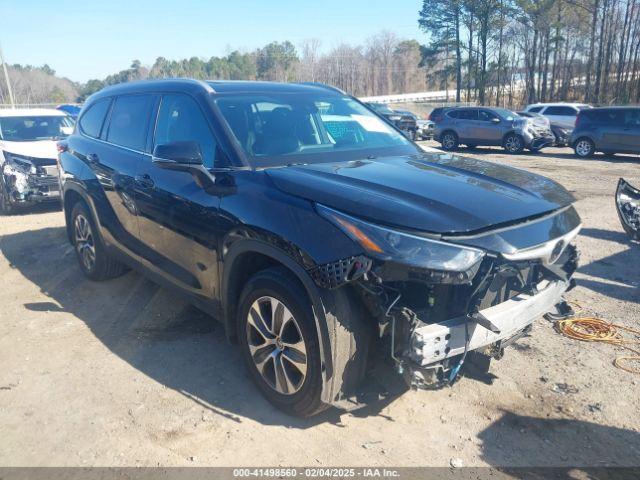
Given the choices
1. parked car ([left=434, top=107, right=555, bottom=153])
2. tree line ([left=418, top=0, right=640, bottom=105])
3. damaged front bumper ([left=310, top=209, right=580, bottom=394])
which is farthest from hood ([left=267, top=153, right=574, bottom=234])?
tree line ([left=418, top=0, right=640, bottom=105])

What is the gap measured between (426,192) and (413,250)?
1.82 feet

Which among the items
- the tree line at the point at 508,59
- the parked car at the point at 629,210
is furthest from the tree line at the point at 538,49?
the parked car at the point at 629,210

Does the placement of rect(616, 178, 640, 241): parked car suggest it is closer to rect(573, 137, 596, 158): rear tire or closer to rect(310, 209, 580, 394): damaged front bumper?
rect(310, 209, 580, 394): damaged front bumper

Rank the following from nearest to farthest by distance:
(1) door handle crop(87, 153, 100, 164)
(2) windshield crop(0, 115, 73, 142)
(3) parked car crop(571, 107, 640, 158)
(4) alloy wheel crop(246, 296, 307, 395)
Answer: (4) alloy wheel crop(246, 296, 307, 395) → (1) door handle crop(87, 153, 100, 164) → (2) windshield crop(0, 115, 73, 142) → (3) parked car crop(571, 107, 640, 158)

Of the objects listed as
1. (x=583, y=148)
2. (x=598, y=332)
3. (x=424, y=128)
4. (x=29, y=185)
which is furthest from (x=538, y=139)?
(x=29, y=185)

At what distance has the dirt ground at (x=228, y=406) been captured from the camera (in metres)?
2.78

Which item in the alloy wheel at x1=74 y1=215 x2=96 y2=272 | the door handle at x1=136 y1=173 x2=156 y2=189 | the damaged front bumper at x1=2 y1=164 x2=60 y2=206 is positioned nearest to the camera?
the door handle at x1=136 y1=173 x2=156 y2=189

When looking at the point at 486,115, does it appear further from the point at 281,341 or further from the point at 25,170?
the point at 281,341

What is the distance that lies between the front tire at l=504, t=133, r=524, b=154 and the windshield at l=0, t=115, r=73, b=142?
15.0m

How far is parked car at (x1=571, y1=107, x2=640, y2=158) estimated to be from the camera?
16.2 metres

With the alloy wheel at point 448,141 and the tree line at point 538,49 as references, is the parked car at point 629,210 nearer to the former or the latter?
the alloy wheel at point 448,141

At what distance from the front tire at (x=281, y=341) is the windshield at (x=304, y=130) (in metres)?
0.83

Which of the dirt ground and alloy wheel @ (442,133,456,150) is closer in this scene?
the dirt ground

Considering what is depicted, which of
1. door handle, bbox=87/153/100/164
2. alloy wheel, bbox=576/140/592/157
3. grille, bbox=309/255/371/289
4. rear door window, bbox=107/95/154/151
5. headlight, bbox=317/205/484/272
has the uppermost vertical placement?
rear door window, bbox=107/95/154/151
